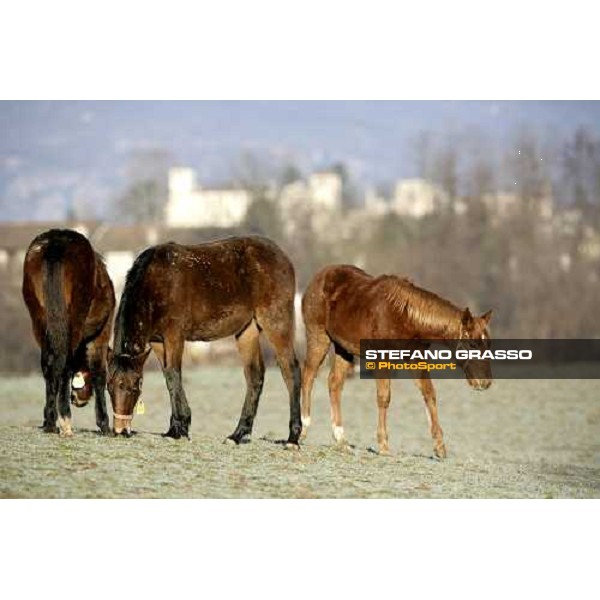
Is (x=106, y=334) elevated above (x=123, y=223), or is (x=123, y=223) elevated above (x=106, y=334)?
(x=123, y=223)

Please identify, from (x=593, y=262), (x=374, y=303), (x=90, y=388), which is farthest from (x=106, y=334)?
(x=593, y=262)

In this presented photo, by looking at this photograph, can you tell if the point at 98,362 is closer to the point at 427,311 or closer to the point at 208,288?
the point at 208,288

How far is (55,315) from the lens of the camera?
409 inches

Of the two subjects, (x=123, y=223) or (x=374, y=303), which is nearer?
(x=374, y=303)

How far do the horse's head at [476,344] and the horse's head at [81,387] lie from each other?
11.3 ft

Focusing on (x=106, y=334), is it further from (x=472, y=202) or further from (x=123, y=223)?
(x=472, y=202)

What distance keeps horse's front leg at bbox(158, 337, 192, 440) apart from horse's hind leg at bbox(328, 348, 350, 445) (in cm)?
135

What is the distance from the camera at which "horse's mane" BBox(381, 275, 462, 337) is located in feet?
34.4

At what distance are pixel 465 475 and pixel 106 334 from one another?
357 centimetres

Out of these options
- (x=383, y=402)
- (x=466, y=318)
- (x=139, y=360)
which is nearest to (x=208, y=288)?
(x=139, y=360)

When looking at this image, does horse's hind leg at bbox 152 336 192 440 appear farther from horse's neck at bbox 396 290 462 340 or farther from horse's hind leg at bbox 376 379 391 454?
horse's neck at bbox 396 290 462 340

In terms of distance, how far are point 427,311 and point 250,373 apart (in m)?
1.71

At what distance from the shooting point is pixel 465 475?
10258mm

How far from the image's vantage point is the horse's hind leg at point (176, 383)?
10344mm
